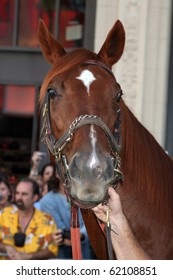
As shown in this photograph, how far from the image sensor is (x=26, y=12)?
9.66m

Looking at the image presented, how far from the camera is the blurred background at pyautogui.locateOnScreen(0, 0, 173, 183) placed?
8.70m

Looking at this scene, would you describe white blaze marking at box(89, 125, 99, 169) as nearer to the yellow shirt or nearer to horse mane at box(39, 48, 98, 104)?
horse mane at box(39, 48, 98, 104)

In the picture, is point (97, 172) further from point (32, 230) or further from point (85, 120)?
point (32, 230)

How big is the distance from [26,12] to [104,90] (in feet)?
21.4

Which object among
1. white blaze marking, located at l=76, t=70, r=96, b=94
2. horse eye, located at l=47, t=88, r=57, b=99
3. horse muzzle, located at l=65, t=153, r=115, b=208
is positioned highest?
white blaze marking, located at l=76, t=70, r=96, b=94

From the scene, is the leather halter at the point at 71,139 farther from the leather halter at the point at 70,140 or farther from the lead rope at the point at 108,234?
the lead rope at the point at 108,234

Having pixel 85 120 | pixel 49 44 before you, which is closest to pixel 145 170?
pixel 85 120

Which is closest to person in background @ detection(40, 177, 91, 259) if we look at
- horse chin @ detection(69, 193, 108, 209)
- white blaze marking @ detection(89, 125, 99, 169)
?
horse chin @ detection(69, 193, 108, 209)

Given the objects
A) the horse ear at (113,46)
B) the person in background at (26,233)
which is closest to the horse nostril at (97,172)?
the horse ear at (113,46)

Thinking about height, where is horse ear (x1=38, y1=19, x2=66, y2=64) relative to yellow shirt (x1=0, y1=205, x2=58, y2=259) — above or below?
above

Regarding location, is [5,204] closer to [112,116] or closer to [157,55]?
[157,55]

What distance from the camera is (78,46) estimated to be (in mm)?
9492

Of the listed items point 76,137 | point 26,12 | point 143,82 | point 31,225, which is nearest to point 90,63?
point 76,137

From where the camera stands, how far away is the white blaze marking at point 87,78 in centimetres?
338
